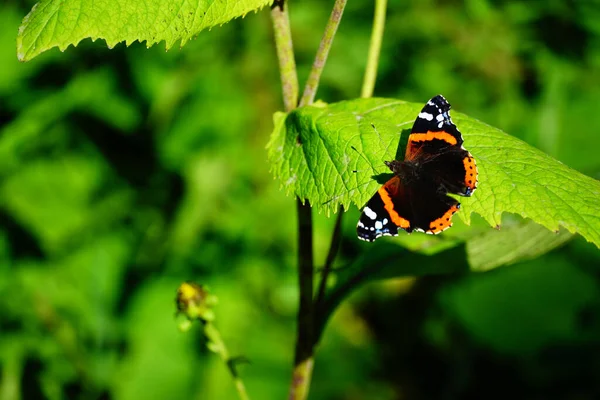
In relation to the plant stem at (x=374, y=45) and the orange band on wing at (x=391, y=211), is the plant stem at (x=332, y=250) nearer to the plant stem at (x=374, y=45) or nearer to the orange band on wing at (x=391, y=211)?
the orange band on wing at (x=391, y=211)

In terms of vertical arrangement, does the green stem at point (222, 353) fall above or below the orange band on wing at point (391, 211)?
below

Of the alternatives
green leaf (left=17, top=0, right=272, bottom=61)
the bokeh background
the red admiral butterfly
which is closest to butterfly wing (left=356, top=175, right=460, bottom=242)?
the red admiral butterfly

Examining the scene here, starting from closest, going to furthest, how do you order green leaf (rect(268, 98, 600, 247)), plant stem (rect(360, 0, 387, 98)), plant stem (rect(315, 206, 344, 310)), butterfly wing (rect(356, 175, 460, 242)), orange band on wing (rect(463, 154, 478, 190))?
green leaf (rect(268, 98, 600, 247)), orange band on wing (rect(463, 154, 478, 190)), butterfly wing (rect(356, 175, 460, 242)), plant stem (rect(315, 206, 344, 310)), plant stem (rect(360, 0, 387, 98))

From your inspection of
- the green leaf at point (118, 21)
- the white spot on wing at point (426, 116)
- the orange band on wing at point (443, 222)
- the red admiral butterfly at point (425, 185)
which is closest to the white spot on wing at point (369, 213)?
the red admiral butterfly at point (425, 185)

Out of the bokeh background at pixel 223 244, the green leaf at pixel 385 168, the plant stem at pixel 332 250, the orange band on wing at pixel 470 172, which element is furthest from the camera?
the bokeh background at pixel 223 244

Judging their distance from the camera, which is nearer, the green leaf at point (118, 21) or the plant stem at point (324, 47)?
the green leaf at point (118, 21)

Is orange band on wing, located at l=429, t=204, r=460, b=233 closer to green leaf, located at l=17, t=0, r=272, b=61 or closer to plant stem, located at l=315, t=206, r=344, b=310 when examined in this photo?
plant stem, located at l=315, t=206, r=344, b=310
